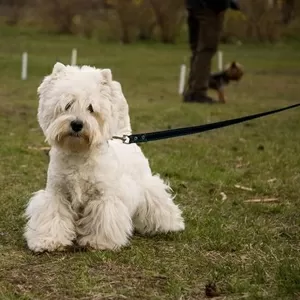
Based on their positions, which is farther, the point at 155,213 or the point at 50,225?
the point at 155,213

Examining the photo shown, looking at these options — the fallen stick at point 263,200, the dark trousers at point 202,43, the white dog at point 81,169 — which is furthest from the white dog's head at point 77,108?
the dark trousers at point 202,43

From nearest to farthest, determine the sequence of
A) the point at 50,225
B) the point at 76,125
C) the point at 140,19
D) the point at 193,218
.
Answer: the point at 76,125, the point at 50,225, the point at 193,218, the point at 140,19

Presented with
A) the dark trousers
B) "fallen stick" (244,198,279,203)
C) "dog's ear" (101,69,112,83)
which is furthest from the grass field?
"dog's ear" (101,69,112,83)

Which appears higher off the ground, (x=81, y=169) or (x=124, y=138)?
(x=124, y=138)

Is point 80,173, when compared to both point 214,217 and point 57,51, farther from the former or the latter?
point 57,51

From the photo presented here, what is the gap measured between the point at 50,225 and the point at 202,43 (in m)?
11.7

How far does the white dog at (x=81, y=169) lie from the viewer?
524cm

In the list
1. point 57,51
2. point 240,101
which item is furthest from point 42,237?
point 57,51

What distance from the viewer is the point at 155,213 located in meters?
5.95

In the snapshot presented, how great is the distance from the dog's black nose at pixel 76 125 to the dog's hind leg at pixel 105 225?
0.57m

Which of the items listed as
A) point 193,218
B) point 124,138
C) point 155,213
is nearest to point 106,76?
point 124,138

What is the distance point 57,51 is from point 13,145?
24.6 meters

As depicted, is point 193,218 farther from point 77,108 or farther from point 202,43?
point 202,43

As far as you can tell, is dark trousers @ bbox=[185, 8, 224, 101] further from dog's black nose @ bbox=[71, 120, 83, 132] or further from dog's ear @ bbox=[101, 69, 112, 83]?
dog's black nose @ bbox=[71, 120, 83, 132]
